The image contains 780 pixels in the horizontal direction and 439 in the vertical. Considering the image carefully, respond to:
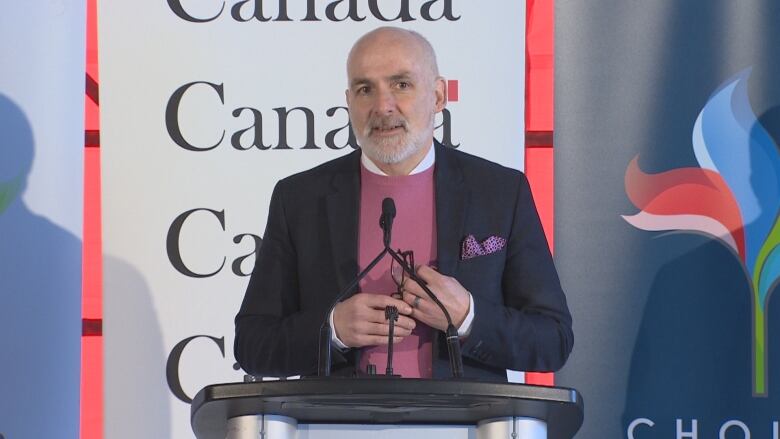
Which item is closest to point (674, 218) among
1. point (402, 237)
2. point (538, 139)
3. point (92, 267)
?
point (538, 139)

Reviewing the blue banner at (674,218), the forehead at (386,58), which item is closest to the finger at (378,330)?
the forehead at (386,58)

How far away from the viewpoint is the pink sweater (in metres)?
2.53

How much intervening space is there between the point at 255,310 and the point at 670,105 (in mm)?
1532

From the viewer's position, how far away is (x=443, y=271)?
2.56 meters

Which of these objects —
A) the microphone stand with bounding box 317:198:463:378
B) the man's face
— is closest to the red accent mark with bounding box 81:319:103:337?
the man's face

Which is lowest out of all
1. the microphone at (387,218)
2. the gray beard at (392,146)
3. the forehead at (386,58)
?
the microphone at (387,218)

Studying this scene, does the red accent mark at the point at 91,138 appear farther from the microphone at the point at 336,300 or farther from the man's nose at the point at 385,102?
the microphone at the point at 336,300

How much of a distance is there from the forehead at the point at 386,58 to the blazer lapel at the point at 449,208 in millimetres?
222

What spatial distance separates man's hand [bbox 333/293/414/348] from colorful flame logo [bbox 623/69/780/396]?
1.47 metres

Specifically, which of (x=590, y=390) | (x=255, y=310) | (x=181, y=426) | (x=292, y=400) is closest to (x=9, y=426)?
(x=181, y=426)

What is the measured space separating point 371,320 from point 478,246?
0.42 m

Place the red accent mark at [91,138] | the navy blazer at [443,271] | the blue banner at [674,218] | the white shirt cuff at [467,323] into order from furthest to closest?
the red accent mark at [91,138], the blue banner at [674,218], the navy blazer at [443,271], the white shirt cuff at [467,323]

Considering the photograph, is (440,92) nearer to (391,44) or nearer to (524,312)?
(391,44)

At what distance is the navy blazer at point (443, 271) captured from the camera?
2463 millimetres
